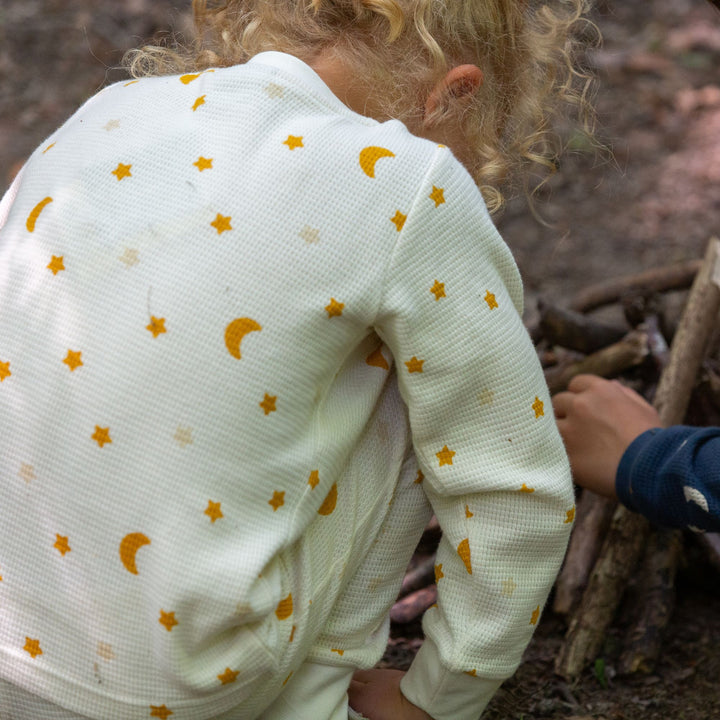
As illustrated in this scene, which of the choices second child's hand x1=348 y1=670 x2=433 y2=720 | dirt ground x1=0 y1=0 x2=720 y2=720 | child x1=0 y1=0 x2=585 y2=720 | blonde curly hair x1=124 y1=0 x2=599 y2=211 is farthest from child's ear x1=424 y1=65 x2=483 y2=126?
dirt ground x1=0 y1=0 x2=720 y2=720

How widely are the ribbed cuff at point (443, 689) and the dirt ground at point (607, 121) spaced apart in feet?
6.70

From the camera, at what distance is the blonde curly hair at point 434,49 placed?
5.26 feet

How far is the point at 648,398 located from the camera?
102 inches

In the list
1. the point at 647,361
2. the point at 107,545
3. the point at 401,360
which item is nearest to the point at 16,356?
the point at 107,545

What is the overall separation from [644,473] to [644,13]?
3.98 m

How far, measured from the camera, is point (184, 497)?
4.19ft

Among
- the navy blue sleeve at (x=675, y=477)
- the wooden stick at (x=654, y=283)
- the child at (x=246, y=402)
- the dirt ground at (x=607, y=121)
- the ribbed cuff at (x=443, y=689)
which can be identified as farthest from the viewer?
the dirt ground at (x=607, y=121)

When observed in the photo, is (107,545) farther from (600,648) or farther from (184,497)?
(600,648)

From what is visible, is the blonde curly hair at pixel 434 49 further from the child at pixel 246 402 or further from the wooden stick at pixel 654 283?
the wooden stick at pixel 654 283

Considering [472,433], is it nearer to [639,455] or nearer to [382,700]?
[382,700]

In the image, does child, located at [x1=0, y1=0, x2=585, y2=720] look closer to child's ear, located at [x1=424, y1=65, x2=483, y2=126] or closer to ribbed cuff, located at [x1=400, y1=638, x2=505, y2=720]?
ribbed cuff, located at [x1=400, y1=638, x2=505, y2=720]

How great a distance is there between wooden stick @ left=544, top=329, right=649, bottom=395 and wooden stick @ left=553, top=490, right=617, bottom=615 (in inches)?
13.8

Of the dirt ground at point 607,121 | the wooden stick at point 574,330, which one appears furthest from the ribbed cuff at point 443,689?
the dirt ground at point 607,121

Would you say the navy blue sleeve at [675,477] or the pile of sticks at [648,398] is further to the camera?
the pile of sticks at [648,398]
